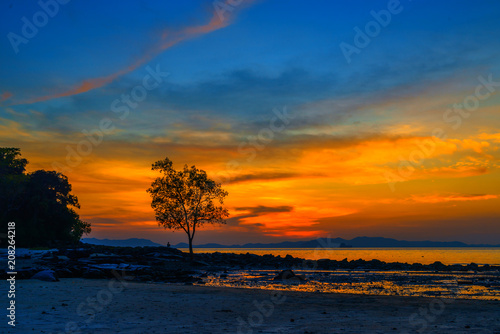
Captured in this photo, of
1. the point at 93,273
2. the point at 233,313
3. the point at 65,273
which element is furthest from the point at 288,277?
the point at 233,313

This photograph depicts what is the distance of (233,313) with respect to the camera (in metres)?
15.8

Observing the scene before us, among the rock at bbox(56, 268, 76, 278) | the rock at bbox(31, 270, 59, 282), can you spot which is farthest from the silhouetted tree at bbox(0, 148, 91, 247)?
the rock at bbox(31, 270, 59, 282)

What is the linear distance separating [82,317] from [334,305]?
35.8 ft

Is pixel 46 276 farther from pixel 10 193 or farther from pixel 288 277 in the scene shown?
pixel 10 193

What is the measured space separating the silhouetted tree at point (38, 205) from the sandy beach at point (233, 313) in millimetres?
51080

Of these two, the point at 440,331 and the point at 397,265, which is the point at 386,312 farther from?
the point at 397,265

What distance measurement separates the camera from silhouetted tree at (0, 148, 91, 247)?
65.6m

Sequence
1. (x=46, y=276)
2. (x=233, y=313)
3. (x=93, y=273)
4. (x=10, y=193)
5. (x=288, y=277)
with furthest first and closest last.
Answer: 1. (x=10, y=193)
2. (x=288, y=277)
3. (x=93, y=273)
4. (x=46, y=276)
5. (x=233, y=313)

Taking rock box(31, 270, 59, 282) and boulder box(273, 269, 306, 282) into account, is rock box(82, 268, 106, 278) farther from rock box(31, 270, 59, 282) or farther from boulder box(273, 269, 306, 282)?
boulder box(273, 269, 306, 282)

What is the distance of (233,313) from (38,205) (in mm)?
62771

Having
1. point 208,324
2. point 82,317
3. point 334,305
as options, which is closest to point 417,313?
point 334,305

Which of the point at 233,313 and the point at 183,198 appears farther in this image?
the point at 183,198

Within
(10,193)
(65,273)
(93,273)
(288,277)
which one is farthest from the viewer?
(10,193)

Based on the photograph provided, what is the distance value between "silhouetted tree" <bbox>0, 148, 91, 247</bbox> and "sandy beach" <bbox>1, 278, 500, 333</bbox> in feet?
168
